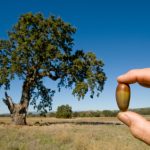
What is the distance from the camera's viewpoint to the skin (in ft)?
4.13

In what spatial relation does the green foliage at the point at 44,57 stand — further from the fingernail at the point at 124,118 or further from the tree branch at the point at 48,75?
the fingernail at the point at 124,118

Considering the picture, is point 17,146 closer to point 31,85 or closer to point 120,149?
point 120,149

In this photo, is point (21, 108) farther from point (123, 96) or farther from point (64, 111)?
point (123, 96)

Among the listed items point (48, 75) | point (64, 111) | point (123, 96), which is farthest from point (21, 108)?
point (123, 96)

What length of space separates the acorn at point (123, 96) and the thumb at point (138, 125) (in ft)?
0.35

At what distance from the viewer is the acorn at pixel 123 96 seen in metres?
1.41

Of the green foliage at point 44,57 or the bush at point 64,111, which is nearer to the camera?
the green foliage at point 44,57

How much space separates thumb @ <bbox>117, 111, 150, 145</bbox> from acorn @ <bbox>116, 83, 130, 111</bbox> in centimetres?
11

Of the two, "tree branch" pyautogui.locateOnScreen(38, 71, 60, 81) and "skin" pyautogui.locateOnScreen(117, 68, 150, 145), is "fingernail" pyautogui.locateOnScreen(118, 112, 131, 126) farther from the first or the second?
"tree branch" pyautogui.locateOnScreen(38, 71, 60, 81)

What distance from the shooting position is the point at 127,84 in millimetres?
1383

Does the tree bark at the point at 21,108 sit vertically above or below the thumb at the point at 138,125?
above

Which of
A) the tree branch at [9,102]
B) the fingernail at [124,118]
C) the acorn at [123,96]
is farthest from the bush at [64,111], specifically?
the fingernail at [124,118]

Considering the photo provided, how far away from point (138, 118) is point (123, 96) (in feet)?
0.65

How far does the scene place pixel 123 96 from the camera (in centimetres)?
145
